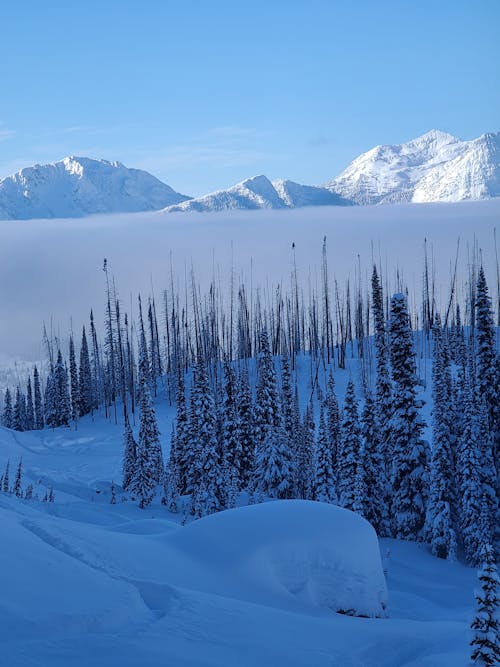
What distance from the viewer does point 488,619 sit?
8242 millimetres

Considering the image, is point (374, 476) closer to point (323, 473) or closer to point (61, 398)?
point (323, 473)

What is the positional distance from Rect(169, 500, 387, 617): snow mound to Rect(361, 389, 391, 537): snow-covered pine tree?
20941 millimetres

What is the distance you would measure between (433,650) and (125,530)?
11.4 meters

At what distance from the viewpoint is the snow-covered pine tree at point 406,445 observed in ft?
112

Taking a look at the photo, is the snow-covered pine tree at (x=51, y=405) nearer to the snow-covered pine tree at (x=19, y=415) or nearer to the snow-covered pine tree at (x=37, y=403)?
the snow-covered pine tree at (x=19, y=415)

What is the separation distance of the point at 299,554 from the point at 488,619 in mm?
5984

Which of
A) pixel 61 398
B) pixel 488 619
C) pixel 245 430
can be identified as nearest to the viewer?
pixel 488 619

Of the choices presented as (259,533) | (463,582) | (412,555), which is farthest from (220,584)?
(412,555)

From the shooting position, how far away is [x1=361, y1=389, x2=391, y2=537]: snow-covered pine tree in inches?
1391

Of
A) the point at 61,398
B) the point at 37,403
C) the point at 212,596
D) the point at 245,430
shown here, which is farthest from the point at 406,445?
the point at 37,403

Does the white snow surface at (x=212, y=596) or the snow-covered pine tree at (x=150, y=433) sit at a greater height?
the white snow surface at (x=212, y=596)

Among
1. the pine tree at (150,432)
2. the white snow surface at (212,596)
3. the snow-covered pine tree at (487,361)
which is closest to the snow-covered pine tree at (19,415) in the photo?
the pine tree at (150,432)

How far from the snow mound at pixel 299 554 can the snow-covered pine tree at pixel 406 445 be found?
1971 cm

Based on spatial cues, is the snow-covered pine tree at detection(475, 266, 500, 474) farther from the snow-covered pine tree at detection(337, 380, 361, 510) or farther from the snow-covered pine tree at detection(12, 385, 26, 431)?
the snow-covered pine tree at detection(12, 385, 26, 431)
